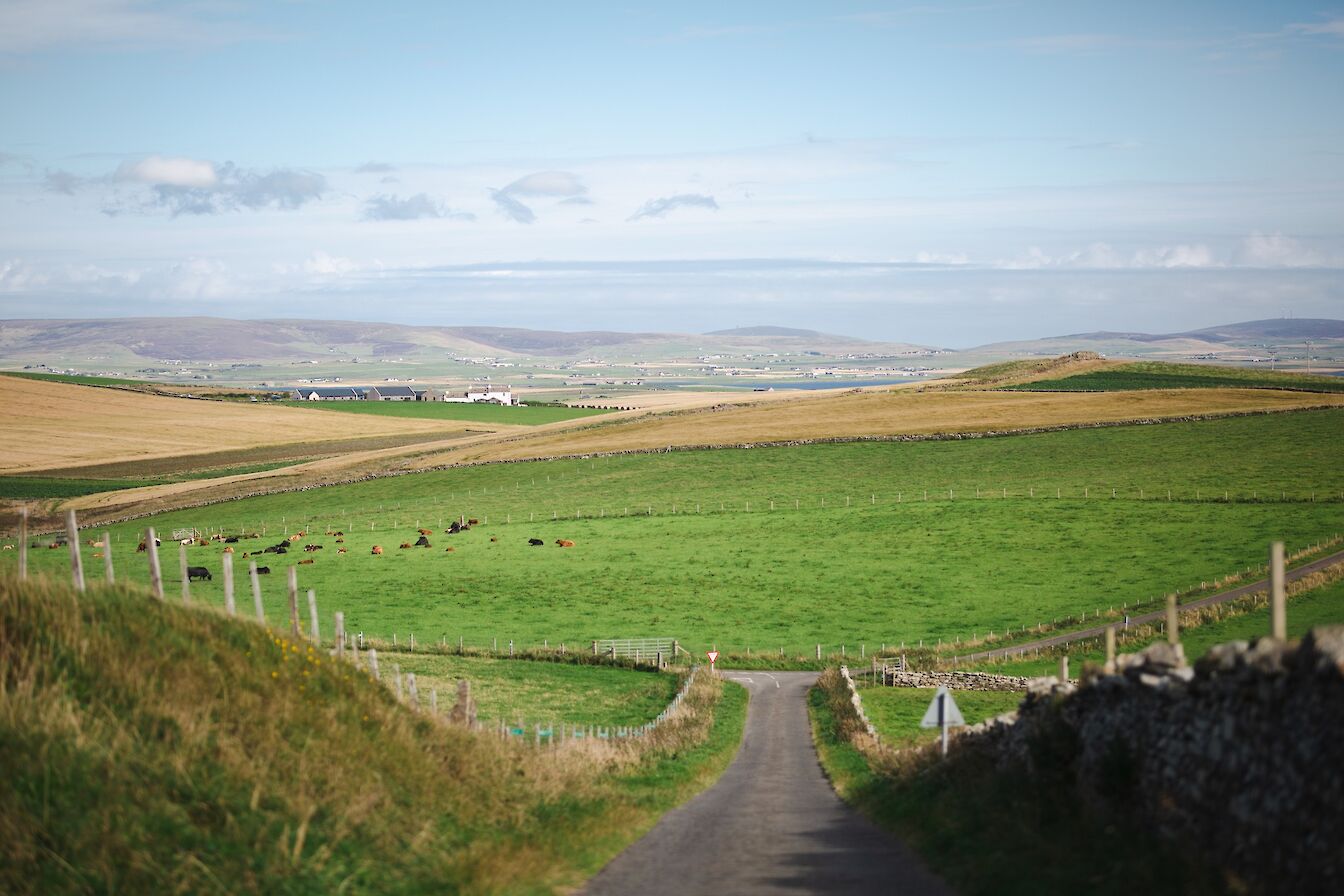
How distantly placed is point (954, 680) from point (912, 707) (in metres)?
4.12

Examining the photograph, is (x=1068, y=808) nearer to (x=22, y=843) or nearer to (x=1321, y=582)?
(x=22, y=843)

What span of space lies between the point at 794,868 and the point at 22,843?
8964mm

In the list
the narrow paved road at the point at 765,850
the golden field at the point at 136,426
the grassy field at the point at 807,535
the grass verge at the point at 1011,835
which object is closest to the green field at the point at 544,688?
the grassy field at the point at 807,535

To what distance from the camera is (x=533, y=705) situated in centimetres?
3916

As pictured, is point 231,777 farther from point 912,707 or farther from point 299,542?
point 299,542

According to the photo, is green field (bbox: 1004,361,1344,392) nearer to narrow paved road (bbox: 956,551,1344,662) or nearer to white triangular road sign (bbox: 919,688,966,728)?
narrow paved road (bbox: 956,551,1344,662)

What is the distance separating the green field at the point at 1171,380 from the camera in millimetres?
133750

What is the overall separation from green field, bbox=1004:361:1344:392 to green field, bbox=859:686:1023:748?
9642 cm

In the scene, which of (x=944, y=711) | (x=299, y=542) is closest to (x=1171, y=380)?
(x=299, y=542)

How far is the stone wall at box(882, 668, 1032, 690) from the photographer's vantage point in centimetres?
4266

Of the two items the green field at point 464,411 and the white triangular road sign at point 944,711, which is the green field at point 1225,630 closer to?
the white triangular road sign at point 944,711

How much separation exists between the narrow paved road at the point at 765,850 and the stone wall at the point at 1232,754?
103 inches

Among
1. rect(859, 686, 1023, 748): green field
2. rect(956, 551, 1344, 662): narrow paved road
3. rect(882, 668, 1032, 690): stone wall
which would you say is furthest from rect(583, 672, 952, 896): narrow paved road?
rect(956, 551, 1344, 662): narrow paved road

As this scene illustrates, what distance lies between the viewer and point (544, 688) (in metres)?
42.8
